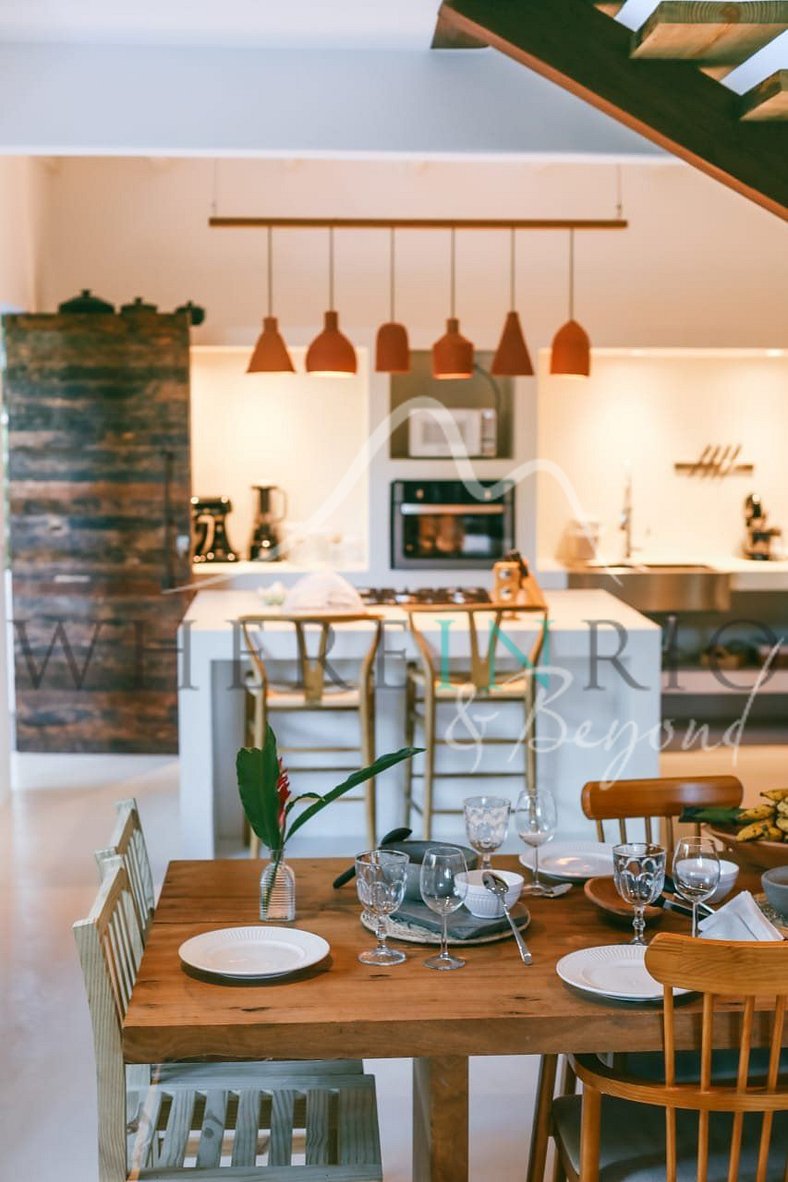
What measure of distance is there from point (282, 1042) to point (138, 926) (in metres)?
0.77

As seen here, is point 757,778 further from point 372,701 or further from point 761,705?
point 372,701

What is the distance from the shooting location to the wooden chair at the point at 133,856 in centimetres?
256

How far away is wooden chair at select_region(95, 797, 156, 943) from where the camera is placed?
2.56m

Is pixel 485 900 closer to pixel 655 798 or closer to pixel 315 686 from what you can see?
pixel 655 798

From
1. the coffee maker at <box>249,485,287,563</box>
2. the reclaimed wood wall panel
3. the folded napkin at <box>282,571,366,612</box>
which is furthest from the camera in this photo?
the coffee maker at <box>249,485,287,563</box>

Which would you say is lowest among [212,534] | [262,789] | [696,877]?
[696,877]

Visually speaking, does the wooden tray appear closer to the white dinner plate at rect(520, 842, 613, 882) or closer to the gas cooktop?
the white dinner plate at rect(520, 842, 613, 882)

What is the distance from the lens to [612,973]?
2162mm

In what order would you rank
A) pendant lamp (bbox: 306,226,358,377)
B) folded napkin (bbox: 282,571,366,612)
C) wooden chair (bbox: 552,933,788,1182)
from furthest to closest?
pendant lamp (bbox: 306,226,358,377), folded napkin (bbox: 282,571,366,612), wooden chair (bbox: 552,933,788,1182)

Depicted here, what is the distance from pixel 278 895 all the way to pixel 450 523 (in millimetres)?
5130

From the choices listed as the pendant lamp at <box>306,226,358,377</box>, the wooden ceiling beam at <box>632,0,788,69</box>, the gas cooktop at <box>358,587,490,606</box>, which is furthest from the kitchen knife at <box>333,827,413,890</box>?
the pendant lamp at <box>306,226,358,377</box>

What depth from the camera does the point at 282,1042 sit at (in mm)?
1989

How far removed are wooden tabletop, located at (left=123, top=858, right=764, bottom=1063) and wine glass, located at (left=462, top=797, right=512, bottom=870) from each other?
26cm

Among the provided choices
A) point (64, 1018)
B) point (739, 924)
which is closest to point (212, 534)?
point (64, 1018)
